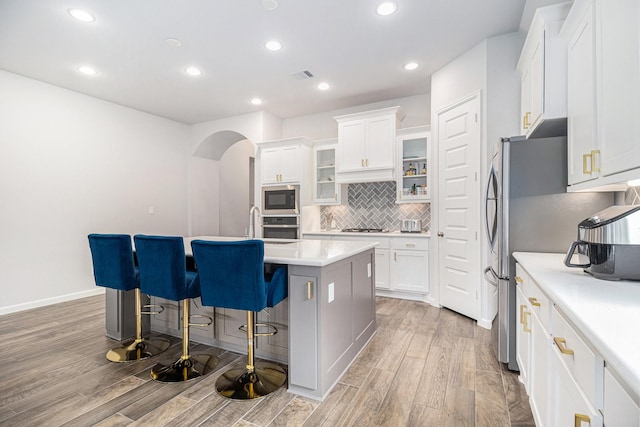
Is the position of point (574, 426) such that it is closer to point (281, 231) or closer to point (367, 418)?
point (367, 418)

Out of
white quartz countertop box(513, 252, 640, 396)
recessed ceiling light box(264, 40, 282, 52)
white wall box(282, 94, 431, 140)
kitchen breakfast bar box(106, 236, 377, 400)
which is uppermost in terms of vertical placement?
recessed ceiling light box(264, 40, 282, 52)

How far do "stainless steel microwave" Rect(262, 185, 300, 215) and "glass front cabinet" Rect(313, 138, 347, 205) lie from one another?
0.34 meters

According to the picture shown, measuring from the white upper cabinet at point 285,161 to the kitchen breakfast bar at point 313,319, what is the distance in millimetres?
2443

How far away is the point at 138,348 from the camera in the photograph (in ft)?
8.71

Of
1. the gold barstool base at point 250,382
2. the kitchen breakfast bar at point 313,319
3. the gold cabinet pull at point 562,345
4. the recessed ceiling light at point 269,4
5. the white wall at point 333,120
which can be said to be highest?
the recessed ceiling light at point 269,4

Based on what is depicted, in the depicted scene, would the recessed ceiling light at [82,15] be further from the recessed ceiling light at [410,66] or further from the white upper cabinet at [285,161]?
the recessed ceiling light at [410,66]

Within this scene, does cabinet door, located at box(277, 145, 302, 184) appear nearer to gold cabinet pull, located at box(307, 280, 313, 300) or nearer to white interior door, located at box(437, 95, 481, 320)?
white interior door, located at box(437, 95, 481, 320)

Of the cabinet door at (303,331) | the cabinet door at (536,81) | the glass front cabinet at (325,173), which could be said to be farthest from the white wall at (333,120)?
the cabinet door at (303,331)

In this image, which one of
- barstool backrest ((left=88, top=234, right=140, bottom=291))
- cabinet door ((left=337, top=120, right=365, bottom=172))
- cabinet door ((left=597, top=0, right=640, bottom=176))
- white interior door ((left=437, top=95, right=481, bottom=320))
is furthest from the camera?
cabinet door ((left=337, top=120, right=365, bottom=172))

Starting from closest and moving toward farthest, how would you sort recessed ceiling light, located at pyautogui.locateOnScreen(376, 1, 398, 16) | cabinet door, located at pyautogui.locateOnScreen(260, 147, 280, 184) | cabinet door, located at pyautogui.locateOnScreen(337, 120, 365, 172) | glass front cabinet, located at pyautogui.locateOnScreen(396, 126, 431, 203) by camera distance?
1. recessed ceiling light, located at pyautogui.locateOnScreen(376, 1, 398, 16)
2. glass front cabinet, located at pyautogui.locateOnScreen(396, 126, 431, 203)
3. cabinet door, located at pyautogui.locateOnScreen(337, 120, 365, 172)
4. cabinet door, located at pyautogui.locateOnScreen(260, 147, 280, 184)

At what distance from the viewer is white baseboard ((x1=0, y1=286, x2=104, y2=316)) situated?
3.74 meters

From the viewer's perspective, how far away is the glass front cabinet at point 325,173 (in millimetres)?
5020

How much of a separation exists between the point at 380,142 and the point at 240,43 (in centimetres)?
222

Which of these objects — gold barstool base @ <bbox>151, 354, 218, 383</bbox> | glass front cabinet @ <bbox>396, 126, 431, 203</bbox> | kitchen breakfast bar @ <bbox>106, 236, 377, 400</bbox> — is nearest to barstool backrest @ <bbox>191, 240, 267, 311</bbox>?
kitchen breakfast bar @ <bbox>106, 236, 377, 400</bbox>
